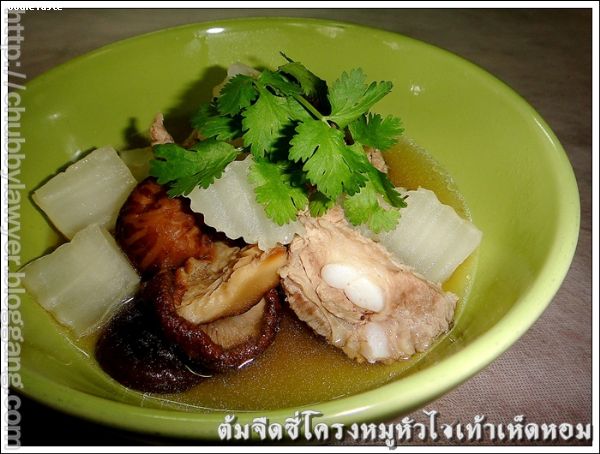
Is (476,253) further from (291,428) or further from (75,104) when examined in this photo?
(75,104)

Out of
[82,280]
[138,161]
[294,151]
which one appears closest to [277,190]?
[294,151]

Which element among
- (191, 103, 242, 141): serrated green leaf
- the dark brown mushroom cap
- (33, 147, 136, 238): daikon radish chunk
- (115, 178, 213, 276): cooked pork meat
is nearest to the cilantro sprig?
(191, 103, 242, 141): serrated green leaf

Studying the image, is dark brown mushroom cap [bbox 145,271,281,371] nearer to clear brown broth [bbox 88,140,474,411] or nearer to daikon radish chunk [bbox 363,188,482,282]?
clear brown broth [bbox 88,140,474,411]

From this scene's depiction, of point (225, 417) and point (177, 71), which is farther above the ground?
point (177, 71)

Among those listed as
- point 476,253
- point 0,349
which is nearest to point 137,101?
point 0,349

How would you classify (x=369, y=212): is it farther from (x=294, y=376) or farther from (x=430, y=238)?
(x=294, y=376)
